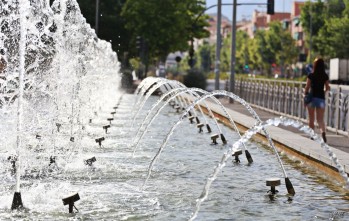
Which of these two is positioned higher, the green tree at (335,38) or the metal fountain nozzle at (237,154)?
the green tree at (335,38)

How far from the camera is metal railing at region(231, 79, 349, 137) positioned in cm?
1764

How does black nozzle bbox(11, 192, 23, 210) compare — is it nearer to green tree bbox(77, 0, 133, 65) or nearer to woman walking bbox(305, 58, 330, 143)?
woman walking bbox(305, 58, 330, 143)

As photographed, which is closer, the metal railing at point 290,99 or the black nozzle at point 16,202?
the black nozzle at point 16,202

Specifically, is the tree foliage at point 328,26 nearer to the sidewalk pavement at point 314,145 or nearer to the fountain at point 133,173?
the sidewalk pavement at point 314,145

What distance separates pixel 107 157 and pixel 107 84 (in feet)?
84.5

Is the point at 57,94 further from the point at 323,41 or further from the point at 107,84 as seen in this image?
the point at 323,41

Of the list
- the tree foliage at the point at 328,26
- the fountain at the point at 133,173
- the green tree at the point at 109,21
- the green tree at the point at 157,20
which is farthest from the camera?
the tree foliage at the point at 328,26

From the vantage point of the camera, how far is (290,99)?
23719mm

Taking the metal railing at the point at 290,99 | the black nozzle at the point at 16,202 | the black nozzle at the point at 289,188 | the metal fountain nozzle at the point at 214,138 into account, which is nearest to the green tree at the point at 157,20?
the metal railing at the point at 290,99

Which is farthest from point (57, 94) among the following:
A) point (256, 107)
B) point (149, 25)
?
point (149, 25)

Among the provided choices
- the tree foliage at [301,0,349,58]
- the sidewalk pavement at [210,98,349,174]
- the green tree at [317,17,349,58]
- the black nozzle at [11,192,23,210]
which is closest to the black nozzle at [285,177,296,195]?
the sidewalk pavement at [210,98,349,174]

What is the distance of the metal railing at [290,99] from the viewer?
57.9ft

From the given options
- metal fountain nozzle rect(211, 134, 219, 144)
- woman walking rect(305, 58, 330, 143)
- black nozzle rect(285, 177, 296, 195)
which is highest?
woman walking rect(305, 58, 330, 143)

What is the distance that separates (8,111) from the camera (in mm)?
12852
